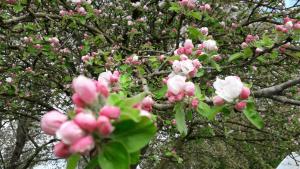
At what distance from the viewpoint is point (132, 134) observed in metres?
1.12

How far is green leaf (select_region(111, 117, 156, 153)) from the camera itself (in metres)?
1.11

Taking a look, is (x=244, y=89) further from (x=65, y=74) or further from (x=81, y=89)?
(x=65, y=74)

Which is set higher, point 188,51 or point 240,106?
point 188,51

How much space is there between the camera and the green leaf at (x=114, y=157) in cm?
Result: 109

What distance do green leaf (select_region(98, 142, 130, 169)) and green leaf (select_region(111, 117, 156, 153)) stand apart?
0.02 m

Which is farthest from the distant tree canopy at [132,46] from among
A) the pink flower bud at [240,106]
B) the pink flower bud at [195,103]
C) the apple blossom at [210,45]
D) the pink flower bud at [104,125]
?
the pink flower bud at [104,125]

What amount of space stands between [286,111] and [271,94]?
12.4ft

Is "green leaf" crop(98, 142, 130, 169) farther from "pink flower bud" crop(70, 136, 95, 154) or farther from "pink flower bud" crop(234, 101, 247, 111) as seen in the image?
"pink flower bud" crop(234, 101, 247, 111)

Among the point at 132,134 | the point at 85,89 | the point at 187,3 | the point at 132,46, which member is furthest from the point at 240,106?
the point at 132,46

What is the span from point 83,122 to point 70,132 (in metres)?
0.04

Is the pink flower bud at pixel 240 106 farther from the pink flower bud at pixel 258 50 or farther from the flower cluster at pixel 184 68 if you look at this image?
the pink flower bud at pixel 258 50

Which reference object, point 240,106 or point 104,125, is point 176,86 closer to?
point 240,106

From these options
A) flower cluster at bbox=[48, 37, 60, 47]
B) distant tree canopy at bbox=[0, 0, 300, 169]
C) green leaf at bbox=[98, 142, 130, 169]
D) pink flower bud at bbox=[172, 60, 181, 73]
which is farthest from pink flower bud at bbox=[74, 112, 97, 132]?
flower cluster at bbox=[48, 37, 60, 47]

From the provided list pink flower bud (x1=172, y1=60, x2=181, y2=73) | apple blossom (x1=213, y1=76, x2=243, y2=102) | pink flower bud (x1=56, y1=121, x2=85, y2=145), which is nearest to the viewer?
pink flower bud (x1=56, y1=121, x2=85, y2=145)
